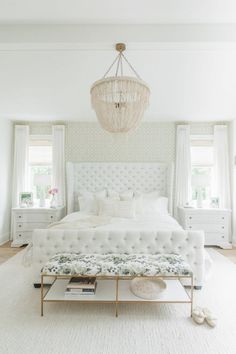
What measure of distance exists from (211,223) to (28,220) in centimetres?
377

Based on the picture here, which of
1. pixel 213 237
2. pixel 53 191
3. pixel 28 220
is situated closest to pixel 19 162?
pixel 53 191

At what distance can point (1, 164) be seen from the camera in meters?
4.77

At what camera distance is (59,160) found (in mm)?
5105

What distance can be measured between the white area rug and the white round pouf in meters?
0.21

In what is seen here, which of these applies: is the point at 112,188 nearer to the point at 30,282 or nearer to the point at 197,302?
the point at 30,282

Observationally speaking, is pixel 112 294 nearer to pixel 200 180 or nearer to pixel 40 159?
pixel 200 180

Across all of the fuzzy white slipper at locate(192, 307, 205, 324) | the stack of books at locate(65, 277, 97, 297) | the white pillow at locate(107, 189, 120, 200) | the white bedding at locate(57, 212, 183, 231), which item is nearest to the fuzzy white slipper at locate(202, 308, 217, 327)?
the fuzzy white slipper at locate(192, 307, 205, 324)

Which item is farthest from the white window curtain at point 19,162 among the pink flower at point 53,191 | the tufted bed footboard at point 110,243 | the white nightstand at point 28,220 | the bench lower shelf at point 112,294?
the bench lower shelf at point 112,294

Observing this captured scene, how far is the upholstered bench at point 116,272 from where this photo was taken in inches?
88.5

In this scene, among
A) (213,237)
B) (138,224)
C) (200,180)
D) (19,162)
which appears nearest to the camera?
(138,224)

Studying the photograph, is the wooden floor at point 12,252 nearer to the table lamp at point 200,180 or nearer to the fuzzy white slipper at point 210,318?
the table lamp at point 200,180

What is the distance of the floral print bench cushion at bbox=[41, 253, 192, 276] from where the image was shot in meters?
2.26

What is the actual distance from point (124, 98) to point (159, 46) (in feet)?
2.47

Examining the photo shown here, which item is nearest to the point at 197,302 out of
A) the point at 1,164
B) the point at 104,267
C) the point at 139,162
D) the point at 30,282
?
the point at 104,267
